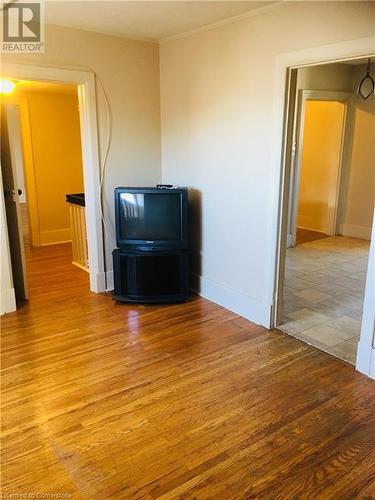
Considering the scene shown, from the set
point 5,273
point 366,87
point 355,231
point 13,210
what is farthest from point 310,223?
point 5,273

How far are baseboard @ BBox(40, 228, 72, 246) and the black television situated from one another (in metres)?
2.60

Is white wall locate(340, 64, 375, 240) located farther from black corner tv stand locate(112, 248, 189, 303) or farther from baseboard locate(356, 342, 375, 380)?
baseboard locate(356, 342, 375, 380)

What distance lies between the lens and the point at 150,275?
380cm

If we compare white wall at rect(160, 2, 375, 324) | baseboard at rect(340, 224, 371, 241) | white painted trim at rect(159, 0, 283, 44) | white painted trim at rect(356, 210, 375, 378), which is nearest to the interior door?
white wall at rect(160, 2, 375, 324)

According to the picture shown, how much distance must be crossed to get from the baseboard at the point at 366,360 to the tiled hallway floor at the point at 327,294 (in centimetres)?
16

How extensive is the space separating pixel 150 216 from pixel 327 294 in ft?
6.38

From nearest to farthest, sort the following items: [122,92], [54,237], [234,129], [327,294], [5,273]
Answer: [234,129] → [5,273] → [122,92] → [327,294] → [54,237]

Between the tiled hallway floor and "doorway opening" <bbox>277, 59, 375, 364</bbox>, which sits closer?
the tiled hallway floor

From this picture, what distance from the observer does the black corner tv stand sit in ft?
12.4

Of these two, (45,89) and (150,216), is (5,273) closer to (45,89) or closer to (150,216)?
(150,216)

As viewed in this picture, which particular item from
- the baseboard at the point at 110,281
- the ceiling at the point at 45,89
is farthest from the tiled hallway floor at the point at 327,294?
the ceiling at the point at 45,89

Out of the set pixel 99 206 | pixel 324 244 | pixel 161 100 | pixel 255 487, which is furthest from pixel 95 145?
pixel 324 244

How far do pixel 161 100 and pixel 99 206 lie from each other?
1261mm

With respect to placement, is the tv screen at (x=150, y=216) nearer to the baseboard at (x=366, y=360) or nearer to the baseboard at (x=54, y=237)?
the baseboard at (x=366, y=360)
